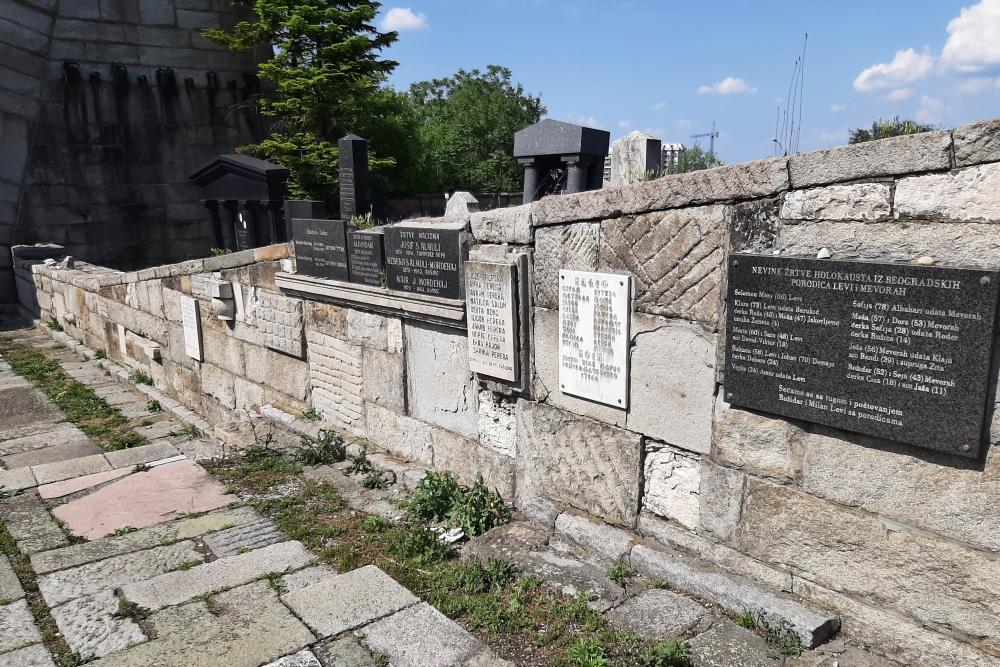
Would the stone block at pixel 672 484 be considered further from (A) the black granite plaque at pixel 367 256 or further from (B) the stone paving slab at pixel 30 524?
(B) the stone paving slab at pixel 30 524

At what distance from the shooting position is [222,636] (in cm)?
309

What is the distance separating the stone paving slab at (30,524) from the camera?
418cm

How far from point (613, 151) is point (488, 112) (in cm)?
2431

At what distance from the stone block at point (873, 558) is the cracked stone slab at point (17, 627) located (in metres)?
3.29

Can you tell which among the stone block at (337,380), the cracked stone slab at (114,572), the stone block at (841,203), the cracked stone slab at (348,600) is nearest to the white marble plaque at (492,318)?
the cracked stone slab at (348,600)

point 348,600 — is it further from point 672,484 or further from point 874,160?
point 874,160

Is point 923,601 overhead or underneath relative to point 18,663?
overhead

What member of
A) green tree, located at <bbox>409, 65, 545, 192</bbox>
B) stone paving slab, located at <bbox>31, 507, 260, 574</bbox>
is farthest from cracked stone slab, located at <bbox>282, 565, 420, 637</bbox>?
green tree, located at <bbox>409, 65, 545, 192</bbox>

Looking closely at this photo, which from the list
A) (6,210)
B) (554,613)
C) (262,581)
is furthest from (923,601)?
(6,210)

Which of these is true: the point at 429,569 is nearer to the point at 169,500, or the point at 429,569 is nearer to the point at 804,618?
the point at 804,618

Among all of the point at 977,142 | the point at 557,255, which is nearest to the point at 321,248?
the point at 557,255

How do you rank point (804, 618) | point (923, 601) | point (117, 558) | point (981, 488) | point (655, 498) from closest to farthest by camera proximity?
point (981, 488) → point (923, 601) → point (804, 618) → point (655, 498) → point (117, 558)

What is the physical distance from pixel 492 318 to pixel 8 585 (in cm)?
296

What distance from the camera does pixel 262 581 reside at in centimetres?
360
